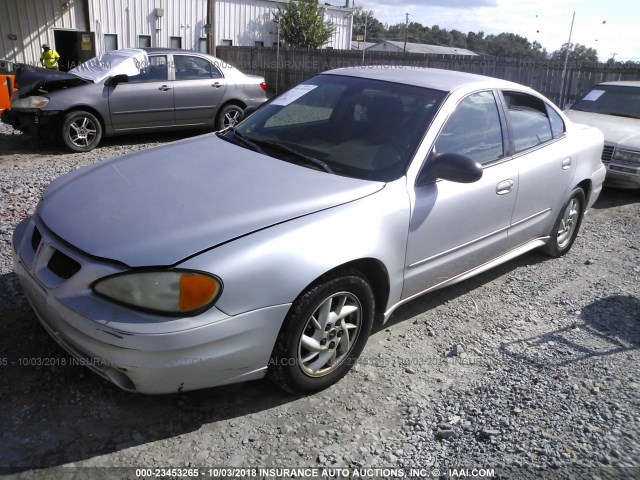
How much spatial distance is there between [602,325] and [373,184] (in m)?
2.23

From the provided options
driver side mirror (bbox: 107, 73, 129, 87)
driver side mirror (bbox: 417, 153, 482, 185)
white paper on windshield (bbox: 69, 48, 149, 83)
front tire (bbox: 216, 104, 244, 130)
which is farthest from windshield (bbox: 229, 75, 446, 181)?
front tire (bbox: 216, 104, 244, 130)

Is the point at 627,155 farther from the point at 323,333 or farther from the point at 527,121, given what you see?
the point at 323,333

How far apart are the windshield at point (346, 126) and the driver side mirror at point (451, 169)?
0.46ft

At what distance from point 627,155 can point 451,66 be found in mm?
9863

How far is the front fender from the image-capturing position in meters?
2.50

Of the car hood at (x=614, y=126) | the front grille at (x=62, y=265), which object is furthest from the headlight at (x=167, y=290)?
the car hood at (x=614, y=126)

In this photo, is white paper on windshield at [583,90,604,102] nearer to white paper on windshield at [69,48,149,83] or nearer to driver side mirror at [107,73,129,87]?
white paper on windshield at [69,48,149,83]

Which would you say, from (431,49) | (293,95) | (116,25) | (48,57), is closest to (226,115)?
(293,95)

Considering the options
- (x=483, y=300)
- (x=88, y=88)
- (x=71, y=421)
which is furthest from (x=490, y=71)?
(x=71, y=421)

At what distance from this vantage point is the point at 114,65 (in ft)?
29.4

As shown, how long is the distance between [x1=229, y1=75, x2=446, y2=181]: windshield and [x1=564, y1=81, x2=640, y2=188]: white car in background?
512 cm

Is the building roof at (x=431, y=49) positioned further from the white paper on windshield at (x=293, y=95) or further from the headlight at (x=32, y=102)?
the white paper on windshield at (x=293, y=95)

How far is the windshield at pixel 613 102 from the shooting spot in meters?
8.92

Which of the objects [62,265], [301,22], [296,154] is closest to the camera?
[62,265]
